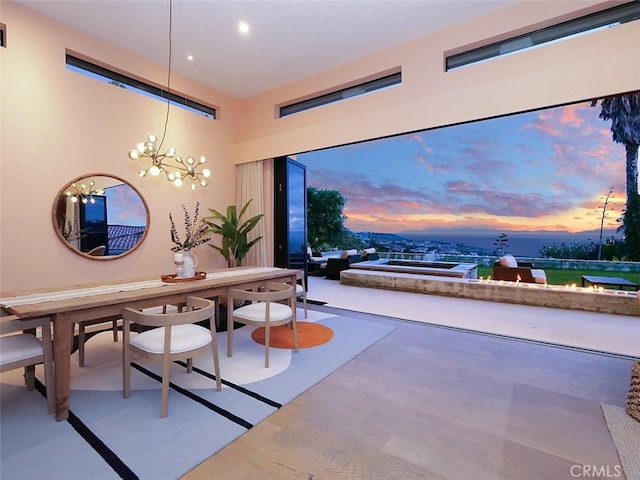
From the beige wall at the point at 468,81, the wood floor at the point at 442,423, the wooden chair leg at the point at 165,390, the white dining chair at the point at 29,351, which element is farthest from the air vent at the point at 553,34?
→ the white dining chair at the point at 29,351

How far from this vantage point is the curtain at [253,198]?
5.59 metres

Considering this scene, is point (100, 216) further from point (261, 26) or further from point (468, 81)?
point (468, 81)

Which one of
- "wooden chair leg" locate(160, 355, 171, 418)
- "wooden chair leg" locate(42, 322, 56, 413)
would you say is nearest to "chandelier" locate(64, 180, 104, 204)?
"wooden chair leg" locate(42, 322, 56, 413)

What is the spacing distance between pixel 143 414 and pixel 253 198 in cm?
420

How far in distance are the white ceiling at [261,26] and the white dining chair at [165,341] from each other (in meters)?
3.47

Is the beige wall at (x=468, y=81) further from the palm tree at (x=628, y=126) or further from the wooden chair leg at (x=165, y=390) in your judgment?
the palm tree at (x=628, y=126)

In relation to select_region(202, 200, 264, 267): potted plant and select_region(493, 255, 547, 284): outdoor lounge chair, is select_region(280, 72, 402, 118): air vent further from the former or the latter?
select_region(493, 255, 547, 284): outdoor lounge chair

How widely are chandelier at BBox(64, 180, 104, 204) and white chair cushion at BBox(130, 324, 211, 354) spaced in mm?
2751

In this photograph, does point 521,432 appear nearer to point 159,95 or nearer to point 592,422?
point 592,422

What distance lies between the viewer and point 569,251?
30.1 feet

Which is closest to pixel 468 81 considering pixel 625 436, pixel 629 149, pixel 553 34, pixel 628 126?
pixel 553 34

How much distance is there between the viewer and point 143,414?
6.37 ft

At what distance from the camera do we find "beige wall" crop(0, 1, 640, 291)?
10.2ft

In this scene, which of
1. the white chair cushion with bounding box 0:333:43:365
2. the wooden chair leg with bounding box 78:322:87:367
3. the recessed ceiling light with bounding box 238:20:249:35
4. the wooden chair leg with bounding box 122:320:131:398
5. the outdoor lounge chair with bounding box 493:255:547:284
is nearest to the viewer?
the white chair cushion with bounding box 0:333:43:365
